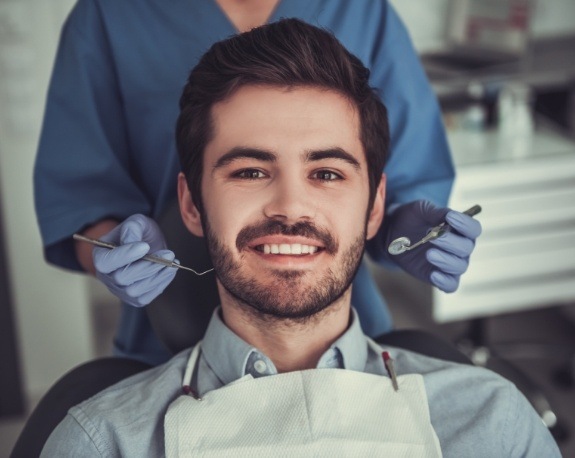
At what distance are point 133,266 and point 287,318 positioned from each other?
25 cm

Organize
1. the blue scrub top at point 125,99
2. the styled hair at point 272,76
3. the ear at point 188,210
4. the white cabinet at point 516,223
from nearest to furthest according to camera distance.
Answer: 1. the styled hair at point 272,76
2. the ear at point 188,210
3. the blue scrub top at point 125,99
4. the white cabinet at point 516,223

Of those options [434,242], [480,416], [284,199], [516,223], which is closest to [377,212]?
[434,242]

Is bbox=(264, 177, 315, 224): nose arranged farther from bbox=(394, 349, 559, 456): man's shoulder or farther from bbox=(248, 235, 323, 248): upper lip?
bbox=(394, 349, 559, 456): man's shoulder

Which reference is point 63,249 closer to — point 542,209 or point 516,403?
point 516,403

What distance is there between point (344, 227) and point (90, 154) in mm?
550

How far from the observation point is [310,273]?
3.92 feet

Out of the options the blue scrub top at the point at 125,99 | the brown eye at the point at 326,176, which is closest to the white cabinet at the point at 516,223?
the blue scrub top at the point at 125,99

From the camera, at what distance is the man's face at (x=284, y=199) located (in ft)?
3.91

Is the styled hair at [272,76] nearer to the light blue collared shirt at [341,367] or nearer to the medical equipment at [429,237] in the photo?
the medical equipment at [429,237]

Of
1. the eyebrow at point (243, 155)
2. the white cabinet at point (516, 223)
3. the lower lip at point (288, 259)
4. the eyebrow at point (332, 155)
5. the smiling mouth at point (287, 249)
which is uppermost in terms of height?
the eyebrow at point (243, 155)

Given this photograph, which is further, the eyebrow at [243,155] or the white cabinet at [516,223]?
the white cabinet at [516,223]

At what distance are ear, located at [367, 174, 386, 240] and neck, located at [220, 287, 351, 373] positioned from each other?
16 centimetres

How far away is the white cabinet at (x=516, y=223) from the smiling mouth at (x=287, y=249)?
1.27 m

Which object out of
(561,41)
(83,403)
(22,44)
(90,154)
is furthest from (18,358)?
(561,41)
